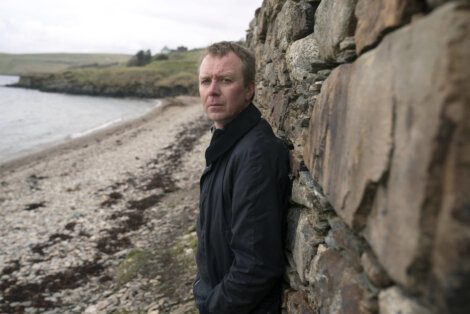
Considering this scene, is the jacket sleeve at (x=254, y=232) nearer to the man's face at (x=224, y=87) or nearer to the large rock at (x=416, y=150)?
the man's face at (x=224, y=87)

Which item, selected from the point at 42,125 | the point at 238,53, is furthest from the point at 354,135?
the point at 42,125

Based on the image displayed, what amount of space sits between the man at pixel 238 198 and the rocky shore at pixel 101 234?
121 inches

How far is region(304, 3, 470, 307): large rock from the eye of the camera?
117cm

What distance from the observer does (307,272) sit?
9.57 ft

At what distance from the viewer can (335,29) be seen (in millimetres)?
2434

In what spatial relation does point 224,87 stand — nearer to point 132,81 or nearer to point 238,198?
point 238,198

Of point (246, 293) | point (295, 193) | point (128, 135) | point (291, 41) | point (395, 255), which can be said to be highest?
point (291, 41)

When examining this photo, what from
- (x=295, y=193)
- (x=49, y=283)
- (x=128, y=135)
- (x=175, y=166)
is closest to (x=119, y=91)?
(x=128, y=135)

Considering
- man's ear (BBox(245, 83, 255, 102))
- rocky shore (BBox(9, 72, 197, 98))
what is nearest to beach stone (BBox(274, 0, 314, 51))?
man's ear (BBox(245, 83, 255, 102))

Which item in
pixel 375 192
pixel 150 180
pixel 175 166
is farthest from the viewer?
pixel 175 166

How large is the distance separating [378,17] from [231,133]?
1.82m

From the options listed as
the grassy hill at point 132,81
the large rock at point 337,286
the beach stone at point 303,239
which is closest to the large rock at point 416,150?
the large rock at point 337,286

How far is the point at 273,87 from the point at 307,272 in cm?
282

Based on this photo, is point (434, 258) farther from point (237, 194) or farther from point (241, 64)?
point (241, 64)
